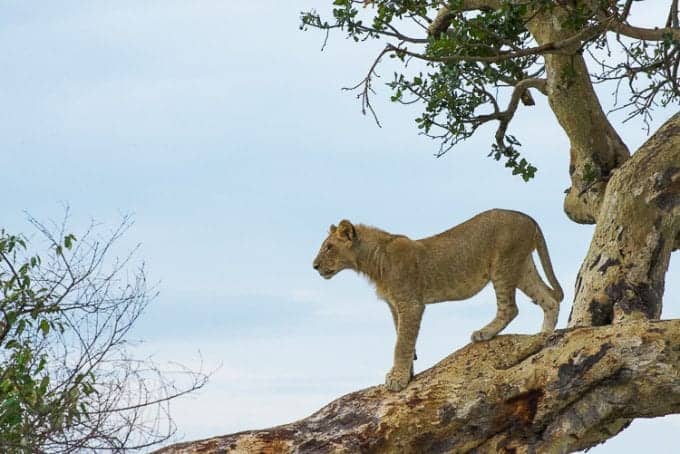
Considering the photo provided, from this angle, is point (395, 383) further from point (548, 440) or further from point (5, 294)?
point (5, 294)

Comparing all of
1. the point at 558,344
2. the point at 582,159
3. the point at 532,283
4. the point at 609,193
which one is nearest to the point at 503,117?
the point at 582,159

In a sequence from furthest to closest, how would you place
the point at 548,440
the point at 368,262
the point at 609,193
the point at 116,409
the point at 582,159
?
1. the point at 582,159
2. the point at 609,193
3. the point at 116,409
4. the point at 368,262
5. the point at 548,440

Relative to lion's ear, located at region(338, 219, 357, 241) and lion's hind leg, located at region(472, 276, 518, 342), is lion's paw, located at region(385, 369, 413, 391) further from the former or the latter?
lion's ear, located at region(338, 219, 357, 241)

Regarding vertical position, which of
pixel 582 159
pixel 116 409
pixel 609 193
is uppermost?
pixel 582 159

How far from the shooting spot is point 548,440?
28.2ft

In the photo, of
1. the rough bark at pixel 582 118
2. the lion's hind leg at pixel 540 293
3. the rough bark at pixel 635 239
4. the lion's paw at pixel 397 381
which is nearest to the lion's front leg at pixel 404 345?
the lion's paw at pixel 397 381

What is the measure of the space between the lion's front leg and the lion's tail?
134 centimetres

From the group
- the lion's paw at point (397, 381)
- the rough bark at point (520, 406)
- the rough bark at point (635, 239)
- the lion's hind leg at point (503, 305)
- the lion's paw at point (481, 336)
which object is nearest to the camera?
the rough bark at point (520, 406)

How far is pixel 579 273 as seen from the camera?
11117mm

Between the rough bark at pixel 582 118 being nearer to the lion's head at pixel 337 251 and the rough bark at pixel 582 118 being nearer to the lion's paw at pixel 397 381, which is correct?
the lion's head at pixel 337 251

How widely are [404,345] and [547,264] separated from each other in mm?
1741

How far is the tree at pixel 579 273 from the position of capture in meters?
8.56

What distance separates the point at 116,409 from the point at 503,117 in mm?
5968

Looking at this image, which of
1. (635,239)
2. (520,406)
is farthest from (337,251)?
(635,239)
